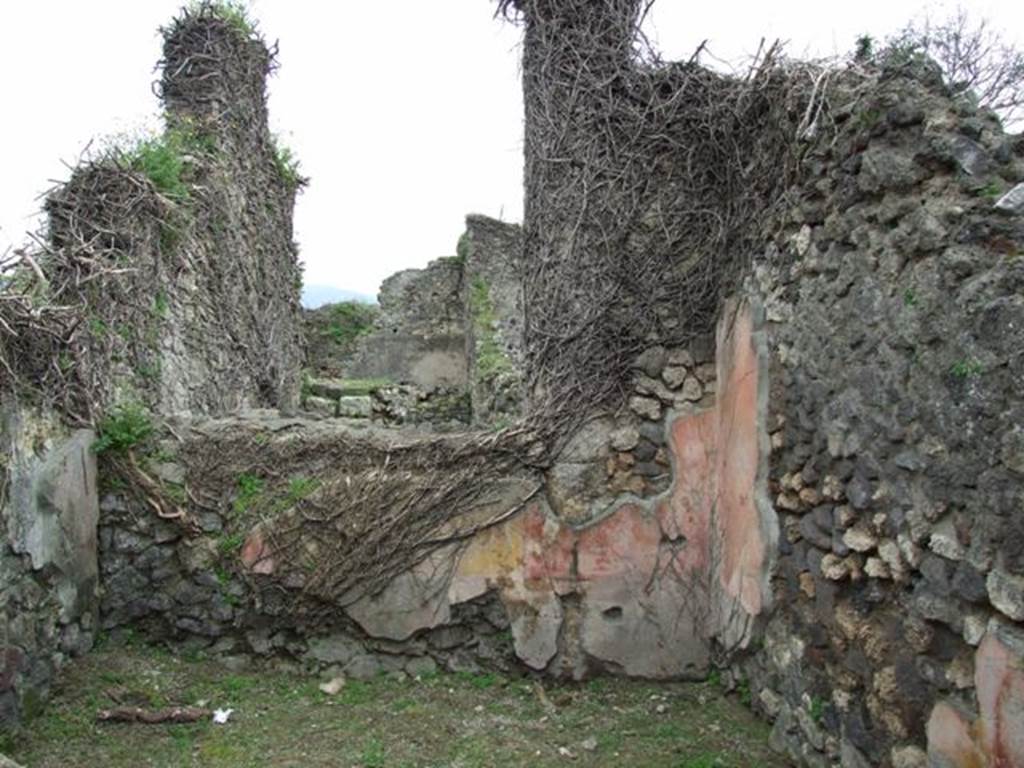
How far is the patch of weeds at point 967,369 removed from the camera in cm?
251

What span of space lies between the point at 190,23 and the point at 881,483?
700 cm

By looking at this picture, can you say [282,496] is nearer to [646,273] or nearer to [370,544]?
Answer: [370,544]

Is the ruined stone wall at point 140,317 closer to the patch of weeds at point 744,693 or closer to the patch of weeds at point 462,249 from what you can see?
the patch of weeds at point 744,693

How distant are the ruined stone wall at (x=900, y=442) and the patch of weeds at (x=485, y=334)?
616 centimetres

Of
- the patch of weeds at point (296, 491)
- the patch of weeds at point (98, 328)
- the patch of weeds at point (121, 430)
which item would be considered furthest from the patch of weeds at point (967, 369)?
the patch of weeds at point (98, 328)

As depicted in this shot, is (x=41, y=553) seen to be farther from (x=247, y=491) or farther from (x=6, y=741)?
(x=247, y=491)

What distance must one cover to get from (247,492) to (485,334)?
6.39m

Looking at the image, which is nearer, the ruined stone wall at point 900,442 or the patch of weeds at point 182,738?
the ruined stone wall at point 900,442

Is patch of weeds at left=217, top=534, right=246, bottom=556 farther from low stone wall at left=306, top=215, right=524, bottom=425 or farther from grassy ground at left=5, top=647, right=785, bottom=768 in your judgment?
low stone wall at left=306, top=215, right=524, bottom=425

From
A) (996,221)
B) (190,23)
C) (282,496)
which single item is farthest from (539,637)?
(190,23)

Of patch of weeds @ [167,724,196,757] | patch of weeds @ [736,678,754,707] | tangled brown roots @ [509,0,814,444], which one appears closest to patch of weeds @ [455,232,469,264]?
tangled brown roots @ [509,0,814,444]

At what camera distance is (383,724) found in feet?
13.2

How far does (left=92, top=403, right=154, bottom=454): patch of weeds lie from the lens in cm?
470

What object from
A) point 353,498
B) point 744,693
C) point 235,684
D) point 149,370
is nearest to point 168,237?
point 149,370
